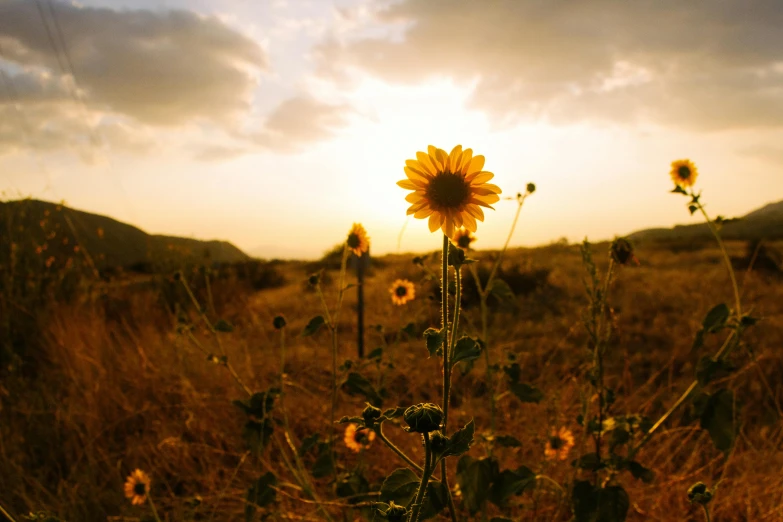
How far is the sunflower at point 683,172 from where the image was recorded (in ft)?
7.91

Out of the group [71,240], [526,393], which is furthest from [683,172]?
[71,240]

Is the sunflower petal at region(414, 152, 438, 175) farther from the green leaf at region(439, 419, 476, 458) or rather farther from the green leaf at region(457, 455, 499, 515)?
the green leaf at region(457, 455, 499, 515)

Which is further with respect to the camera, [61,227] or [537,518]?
[61,227]

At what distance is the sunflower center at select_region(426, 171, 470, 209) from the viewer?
108 centimetres

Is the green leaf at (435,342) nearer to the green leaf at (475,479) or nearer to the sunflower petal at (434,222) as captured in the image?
the sunflower petal at (434,222)

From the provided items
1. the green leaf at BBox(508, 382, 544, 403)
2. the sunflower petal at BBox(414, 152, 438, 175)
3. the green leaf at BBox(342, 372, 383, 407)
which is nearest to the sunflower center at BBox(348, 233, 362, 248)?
the green leaf at BBox(342, 372, 383, 407)

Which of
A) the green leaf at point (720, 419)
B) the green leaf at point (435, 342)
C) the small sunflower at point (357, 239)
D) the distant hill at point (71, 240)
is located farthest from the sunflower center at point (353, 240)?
the distant hill at point (71, 240)

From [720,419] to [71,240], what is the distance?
378 inches

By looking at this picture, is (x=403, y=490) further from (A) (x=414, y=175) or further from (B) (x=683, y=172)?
(B) (x=683, y=172)

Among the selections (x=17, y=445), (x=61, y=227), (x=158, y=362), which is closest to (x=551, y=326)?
(x=158, y=362)

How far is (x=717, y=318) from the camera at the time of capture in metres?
1.42

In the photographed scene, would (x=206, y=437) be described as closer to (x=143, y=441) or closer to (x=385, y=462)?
(x=143, y=441)

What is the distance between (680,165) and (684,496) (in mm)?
1393

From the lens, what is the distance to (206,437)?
2834 mm
